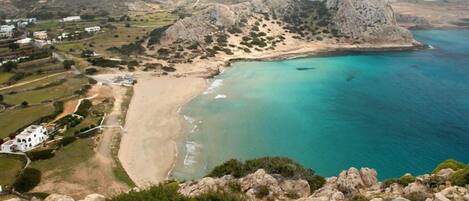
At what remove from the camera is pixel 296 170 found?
98.5ft

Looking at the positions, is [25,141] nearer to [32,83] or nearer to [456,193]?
[32,83]

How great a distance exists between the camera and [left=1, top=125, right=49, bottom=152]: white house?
158ft

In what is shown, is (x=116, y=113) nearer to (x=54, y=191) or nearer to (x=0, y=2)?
(x=54, y=191)

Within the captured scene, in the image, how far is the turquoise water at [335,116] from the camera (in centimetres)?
4933

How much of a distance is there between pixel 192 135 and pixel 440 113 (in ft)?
120

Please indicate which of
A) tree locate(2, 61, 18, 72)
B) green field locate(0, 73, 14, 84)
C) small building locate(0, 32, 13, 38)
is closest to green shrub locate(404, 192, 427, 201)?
green field locate(0, 73, 14, 84)

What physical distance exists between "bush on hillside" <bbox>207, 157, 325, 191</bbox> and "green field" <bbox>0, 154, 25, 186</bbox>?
21.9 meters

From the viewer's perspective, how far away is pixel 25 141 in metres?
48.4

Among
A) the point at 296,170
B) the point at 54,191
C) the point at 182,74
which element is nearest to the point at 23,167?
the point at 54,191

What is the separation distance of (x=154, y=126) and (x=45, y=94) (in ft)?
72.3

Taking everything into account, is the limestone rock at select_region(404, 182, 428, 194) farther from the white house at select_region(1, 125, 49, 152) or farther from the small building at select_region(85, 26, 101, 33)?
the small building at select_region(85, 26, 101, 33)

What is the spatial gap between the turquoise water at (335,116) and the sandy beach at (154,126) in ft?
6.04

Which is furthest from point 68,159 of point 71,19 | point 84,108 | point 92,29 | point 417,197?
point 71,19

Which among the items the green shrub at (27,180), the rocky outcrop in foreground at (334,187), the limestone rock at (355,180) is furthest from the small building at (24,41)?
the limestone rock at (355,180)
